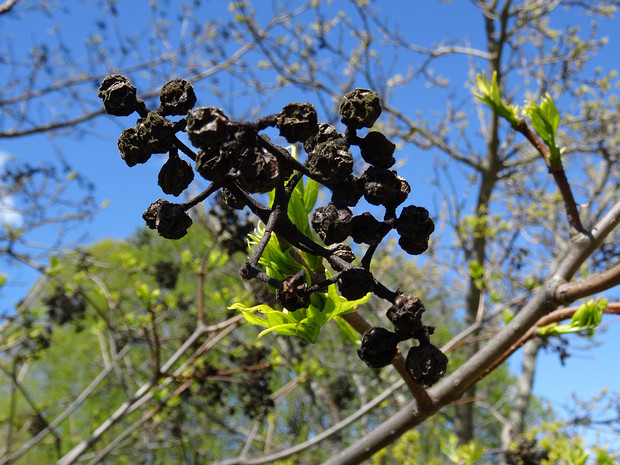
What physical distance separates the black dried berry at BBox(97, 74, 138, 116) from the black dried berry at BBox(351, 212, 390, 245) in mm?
424

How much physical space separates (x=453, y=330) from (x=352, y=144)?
1906 cm

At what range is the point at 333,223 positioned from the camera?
2.62 feet

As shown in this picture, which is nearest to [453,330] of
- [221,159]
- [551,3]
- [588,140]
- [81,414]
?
[588,140]

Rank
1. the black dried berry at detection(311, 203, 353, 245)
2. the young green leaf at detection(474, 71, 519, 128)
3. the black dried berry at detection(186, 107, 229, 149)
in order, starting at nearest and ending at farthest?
the black dried berry at detection(186, 107, 229, 149), the black dried berry at detection(311, 203, 353, 245), the young green leaf at detection(474, 71, 519, 128)

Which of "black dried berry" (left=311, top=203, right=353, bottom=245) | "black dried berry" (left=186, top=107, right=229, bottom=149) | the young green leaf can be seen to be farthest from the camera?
the young green leaf

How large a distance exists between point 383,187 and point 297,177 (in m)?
0.15

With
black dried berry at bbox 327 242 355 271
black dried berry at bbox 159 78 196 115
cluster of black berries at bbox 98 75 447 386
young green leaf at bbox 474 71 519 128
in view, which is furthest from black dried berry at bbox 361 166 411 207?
young green leaf at bbox 474 71 519 128

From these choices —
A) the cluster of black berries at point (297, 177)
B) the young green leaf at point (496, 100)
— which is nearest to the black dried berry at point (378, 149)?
the cluster of black berries at point (297, 177)

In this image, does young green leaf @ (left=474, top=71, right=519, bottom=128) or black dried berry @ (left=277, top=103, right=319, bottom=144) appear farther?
young green leaf @ (left=474, top=71, right=519, bottom=128)

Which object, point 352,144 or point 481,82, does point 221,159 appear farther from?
point 481,82

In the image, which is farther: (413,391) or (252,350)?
(252,350)

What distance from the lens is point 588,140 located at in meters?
8.45

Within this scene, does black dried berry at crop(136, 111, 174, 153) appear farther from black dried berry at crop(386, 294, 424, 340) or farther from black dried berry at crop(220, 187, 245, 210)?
black dried berry at crop(386, 294, 424, 340)

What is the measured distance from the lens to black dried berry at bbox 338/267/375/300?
29.7 inches
